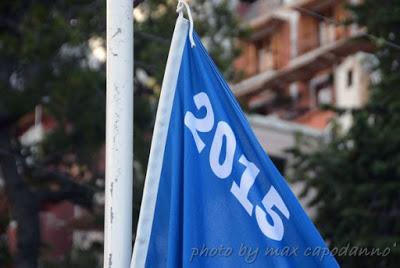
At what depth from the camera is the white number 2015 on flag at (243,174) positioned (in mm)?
4426

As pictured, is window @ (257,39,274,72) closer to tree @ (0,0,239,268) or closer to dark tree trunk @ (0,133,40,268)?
tree @ (0,0,239,268)

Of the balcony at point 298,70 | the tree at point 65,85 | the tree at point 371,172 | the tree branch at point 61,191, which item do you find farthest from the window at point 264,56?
the tree at point 371,172

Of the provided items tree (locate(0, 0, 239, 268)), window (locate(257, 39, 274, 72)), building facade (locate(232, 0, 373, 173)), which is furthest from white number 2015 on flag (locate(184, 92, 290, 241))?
window (locate(257, 39, 274, 72))

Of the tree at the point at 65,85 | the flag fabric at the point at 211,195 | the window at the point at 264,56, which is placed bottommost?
the flag fabric at the point at 211,195

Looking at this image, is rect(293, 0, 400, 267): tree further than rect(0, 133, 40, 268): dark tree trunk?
No

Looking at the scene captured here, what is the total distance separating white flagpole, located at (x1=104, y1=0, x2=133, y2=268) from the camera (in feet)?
14.6

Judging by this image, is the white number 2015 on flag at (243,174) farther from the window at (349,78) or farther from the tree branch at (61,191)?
the window at (349,78)

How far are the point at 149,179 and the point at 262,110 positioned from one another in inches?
1133

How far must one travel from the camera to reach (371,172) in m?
13.5

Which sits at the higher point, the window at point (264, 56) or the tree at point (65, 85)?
the window at point (264, 56)

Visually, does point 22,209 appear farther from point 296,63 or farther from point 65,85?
point 296,63

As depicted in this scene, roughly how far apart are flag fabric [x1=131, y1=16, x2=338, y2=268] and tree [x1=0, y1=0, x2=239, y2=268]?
9.23 meters

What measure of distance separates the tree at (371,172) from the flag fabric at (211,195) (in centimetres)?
766

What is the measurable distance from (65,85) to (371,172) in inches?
185
